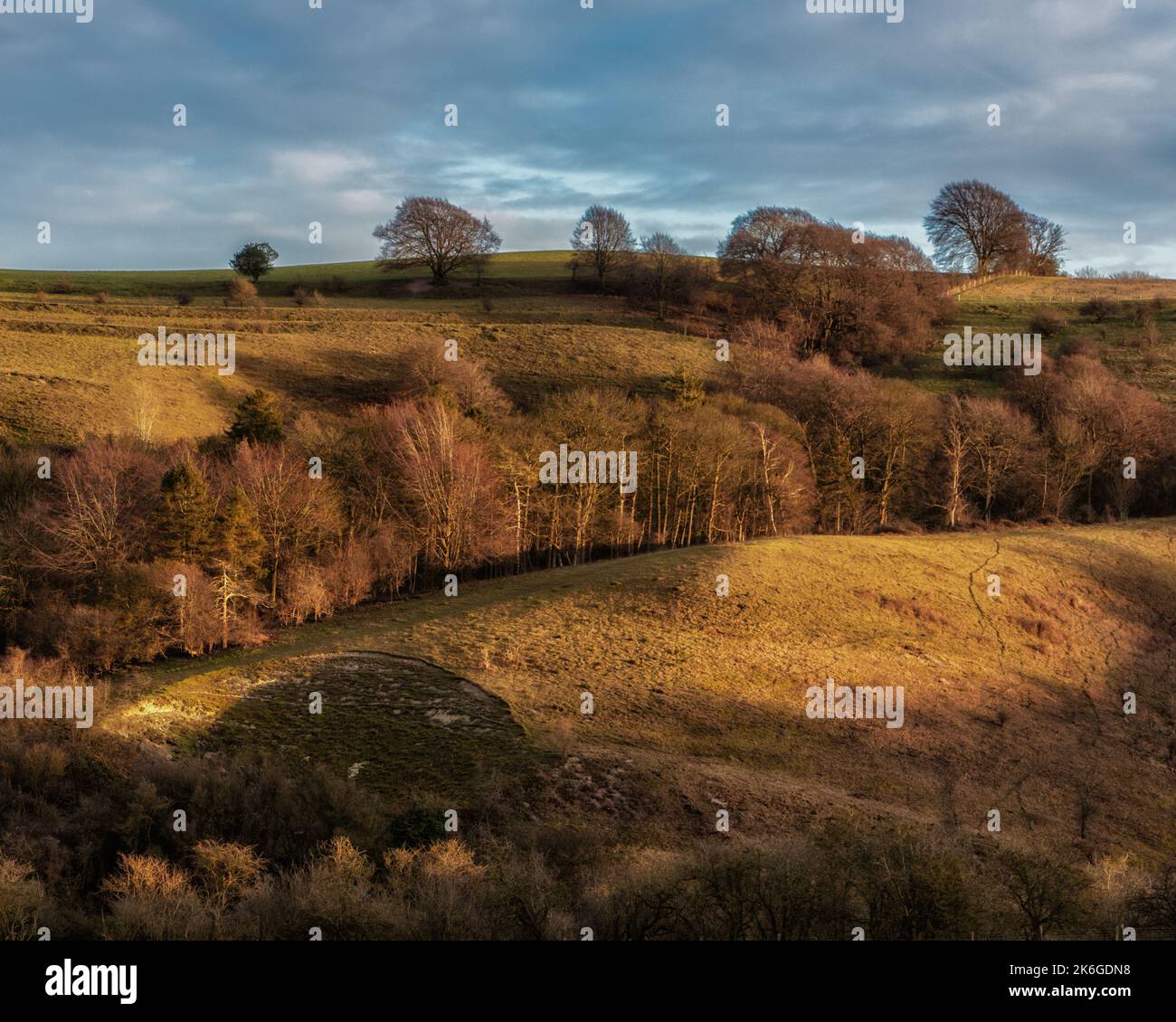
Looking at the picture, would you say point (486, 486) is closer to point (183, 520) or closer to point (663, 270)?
point (183, 520)

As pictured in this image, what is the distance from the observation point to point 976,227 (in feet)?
412

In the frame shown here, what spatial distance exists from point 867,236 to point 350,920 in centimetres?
11067

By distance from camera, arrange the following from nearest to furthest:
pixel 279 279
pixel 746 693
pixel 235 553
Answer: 1. pixel 746 693
2. pixel 235 553
3. pixel 279 279

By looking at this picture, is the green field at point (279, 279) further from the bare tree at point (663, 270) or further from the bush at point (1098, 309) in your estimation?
the bush at point (1098, 309)

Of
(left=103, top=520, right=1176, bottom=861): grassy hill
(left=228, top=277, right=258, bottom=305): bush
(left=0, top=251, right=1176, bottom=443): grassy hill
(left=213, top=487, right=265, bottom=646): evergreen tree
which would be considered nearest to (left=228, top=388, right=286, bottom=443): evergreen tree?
(left=0, top=251, right=1176, bottom=443): grassy hill

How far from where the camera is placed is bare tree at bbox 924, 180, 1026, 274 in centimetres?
12444

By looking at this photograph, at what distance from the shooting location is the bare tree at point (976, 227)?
12444 cm

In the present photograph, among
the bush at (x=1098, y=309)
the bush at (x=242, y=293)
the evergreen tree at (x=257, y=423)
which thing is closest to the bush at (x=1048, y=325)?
the bush at (x=1098, y=309)

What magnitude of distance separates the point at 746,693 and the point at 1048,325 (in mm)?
87208

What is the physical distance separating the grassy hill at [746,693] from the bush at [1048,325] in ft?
194

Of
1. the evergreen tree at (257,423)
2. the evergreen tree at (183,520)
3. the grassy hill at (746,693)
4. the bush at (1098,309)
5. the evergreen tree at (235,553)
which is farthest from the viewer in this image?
the bush at (1098,309)

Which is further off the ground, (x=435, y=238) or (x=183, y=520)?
(x=435, y=238)

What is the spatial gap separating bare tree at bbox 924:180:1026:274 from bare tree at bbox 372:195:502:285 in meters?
64.2

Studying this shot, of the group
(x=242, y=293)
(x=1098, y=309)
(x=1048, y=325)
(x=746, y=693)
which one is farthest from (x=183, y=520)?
(x=1098, y=309)
